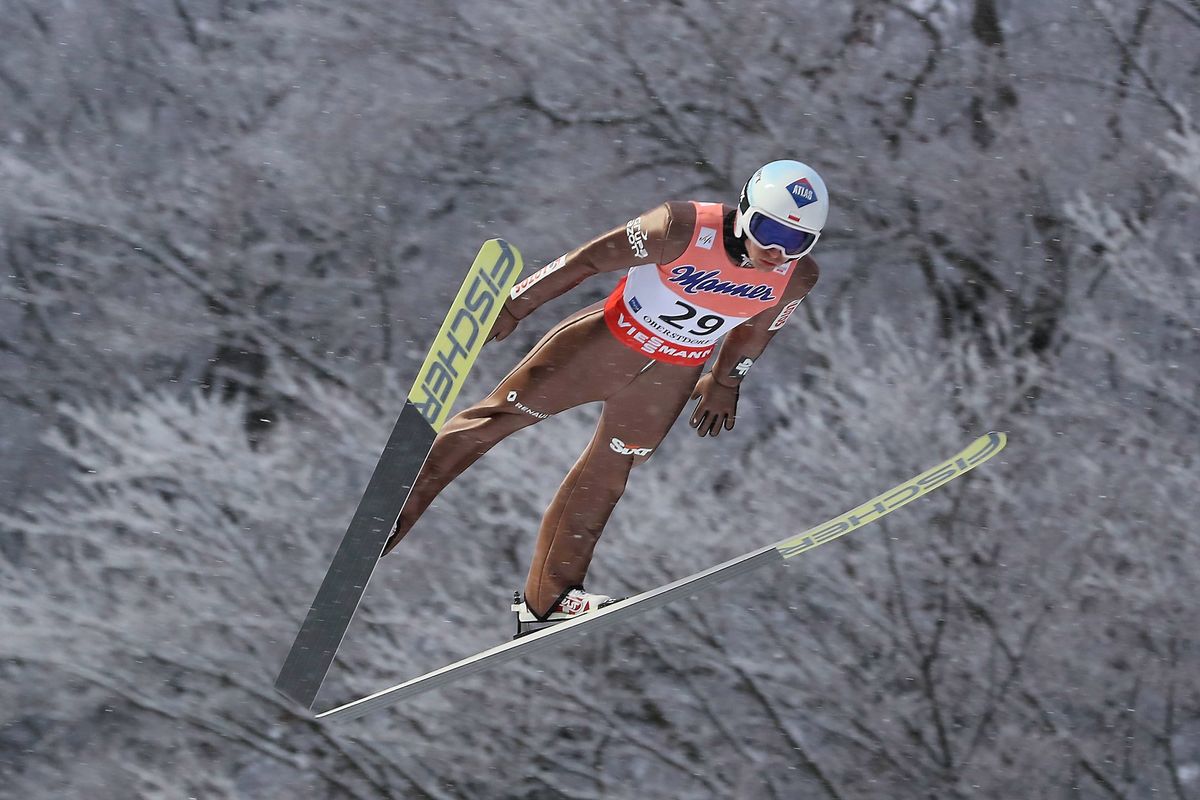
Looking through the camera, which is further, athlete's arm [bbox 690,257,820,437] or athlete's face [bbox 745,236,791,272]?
athlete's arm [bbox 690,257,820,437]

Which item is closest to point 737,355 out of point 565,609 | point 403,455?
point 565,609

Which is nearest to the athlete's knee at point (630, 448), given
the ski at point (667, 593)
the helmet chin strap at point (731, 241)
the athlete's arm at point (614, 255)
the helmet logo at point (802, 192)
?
the ski at point (667, 593)

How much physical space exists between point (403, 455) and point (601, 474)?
65 centimetres

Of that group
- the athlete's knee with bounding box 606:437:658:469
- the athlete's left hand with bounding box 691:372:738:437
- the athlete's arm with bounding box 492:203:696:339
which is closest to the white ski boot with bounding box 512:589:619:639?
the athlete's knee with bounding box 606:437:658:469

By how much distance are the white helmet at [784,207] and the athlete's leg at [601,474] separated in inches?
20.6

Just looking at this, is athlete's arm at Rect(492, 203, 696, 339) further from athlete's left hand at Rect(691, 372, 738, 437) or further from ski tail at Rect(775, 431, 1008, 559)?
ski tail at Rect(775, 431, 1008, 559)

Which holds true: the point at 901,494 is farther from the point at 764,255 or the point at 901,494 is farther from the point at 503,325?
the point at 503,325

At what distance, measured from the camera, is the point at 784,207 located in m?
3.53

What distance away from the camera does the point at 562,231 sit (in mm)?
5445

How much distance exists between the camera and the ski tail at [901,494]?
14.3 ft

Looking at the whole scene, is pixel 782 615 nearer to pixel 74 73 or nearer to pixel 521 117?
pixel 521 117

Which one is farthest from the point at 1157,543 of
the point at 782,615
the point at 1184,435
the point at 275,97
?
the point at 275,97

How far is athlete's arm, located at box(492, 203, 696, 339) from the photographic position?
3633 millimetres

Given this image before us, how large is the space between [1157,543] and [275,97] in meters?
4.05
